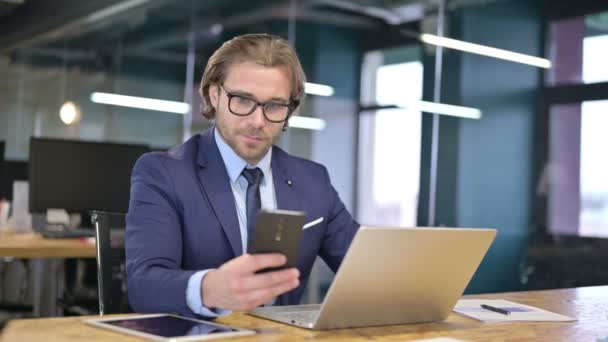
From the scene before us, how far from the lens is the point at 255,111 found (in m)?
2.10

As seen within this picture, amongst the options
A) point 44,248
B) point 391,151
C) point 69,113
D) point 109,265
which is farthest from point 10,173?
point 109,265

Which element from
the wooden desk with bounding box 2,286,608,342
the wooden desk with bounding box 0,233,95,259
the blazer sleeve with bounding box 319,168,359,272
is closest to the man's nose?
the blazer sleeve with bounding box 319,168,359,272

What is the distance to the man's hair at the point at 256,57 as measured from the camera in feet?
7.14

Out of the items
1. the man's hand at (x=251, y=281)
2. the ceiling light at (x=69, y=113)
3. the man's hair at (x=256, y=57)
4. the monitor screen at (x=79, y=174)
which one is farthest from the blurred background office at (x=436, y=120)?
the man's hand at (x=251, y=281)

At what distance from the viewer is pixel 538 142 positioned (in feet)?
16.7

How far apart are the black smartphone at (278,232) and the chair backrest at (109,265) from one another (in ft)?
2.75

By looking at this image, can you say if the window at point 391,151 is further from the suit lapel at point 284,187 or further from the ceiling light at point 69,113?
the suit lapel at point 284,187

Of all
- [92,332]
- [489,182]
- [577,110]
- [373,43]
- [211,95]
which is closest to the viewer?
[92,332]

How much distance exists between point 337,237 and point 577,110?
2999 mm

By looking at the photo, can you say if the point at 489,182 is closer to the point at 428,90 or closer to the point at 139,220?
the point at 428,90

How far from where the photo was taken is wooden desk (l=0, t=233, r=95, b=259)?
3.57m

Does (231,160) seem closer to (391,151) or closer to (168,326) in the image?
(168,326)

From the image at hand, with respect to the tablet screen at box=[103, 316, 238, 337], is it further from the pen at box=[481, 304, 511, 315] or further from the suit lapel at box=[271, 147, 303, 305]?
the pen at box=[481, 304, 511, 315]

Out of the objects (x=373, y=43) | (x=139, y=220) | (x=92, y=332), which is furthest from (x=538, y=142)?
(x=92, y=332)
